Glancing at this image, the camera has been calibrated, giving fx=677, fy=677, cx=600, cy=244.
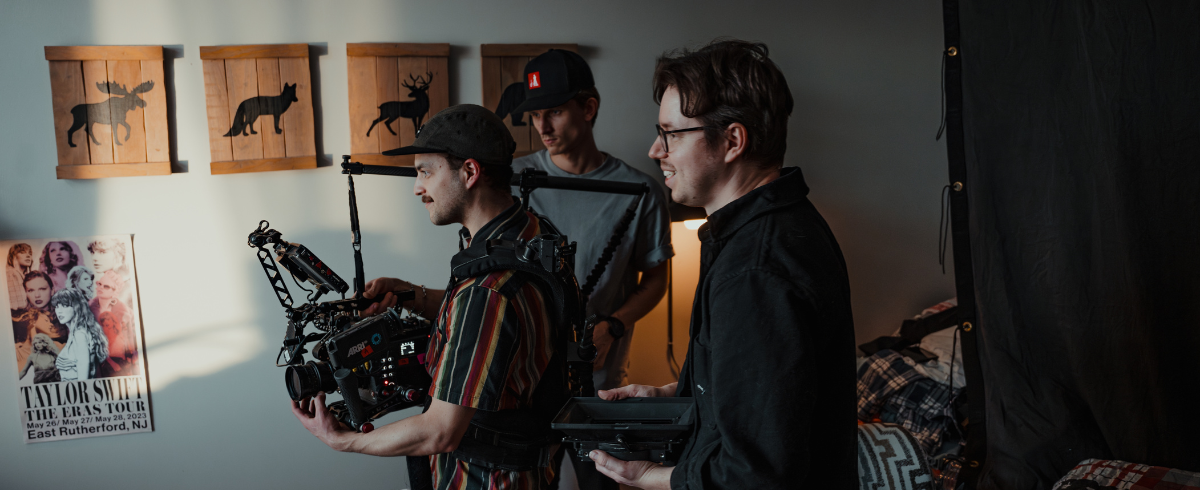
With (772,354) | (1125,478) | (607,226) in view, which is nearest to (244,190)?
(607,226)

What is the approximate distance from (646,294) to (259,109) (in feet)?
4.87

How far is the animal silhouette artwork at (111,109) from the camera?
2232 mm

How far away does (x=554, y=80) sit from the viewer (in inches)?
80.7

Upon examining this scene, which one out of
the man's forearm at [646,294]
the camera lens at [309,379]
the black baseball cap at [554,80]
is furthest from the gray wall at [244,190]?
the camera lens at [309,379]

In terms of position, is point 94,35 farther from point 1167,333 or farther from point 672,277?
point 1167,333

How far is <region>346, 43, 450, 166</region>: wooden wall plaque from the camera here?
2406mm

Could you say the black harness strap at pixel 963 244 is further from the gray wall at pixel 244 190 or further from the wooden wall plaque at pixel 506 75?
the wooden wall plaque at pixel 506 75

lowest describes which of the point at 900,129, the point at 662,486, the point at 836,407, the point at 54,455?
the point at 54,455

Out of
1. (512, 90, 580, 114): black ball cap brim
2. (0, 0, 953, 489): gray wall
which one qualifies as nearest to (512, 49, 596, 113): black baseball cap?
(512, 90, 580, 114): black ball cap brim

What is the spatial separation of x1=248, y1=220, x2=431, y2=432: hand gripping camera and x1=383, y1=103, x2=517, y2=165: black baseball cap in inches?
13.4

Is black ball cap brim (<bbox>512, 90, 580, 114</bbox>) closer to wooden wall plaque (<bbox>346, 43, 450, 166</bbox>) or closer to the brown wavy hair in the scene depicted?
wooden wall plaque (<bbox>346, 43, 450, 166</bbox>)

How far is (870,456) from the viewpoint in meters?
2.03

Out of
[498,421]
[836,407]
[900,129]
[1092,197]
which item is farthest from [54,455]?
[900,129]

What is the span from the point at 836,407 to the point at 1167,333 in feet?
4.22
